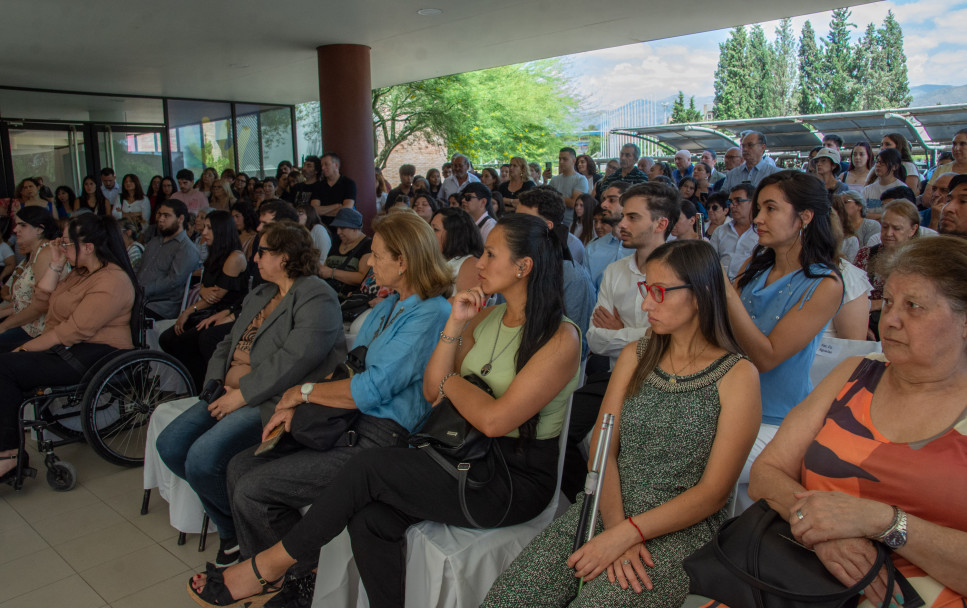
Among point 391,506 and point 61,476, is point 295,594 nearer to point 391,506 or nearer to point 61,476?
point 391,506

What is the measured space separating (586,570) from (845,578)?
63 cm

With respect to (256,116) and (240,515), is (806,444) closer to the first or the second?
(240,515)

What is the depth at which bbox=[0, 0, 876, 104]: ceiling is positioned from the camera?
7.01 metres

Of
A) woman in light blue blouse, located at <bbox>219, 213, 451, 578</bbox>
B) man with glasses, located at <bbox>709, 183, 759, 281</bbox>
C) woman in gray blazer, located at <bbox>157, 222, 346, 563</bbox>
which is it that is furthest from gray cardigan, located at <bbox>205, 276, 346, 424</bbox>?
man with glasses, located at <bbox>709, 183, 759, 281</bbox>

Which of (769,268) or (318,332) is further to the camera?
(318,332)

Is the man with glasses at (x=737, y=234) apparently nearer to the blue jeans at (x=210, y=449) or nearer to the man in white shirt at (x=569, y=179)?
the man in white shirt at (x=569, y=179)

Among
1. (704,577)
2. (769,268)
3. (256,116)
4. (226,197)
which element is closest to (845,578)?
(704,577)

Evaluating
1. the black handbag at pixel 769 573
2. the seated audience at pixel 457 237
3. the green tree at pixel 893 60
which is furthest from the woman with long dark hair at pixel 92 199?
the green tree at pixel 893 60

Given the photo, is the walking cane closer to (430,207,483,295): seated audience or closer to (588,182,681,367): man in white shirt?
(588,182,681,367): man in white shirt

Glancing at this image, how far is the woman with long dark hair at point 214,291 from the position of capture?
4.65 meters

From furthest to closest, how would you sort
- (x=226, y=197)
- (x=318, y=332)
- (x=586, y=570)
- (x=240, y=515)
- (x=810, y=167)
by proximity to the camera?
(x=226, y=197) → (x=810, y=167) → (x=318, y=332) → (x=240, y=515) → (x=586, y=570)

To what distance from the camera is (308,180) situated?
8438 millimetres

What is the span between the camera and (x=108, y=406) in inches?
155

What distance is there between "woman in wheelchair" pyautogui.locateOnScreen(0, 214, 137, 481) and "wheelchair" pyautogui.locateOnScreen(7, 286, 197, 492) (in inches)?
2.4
